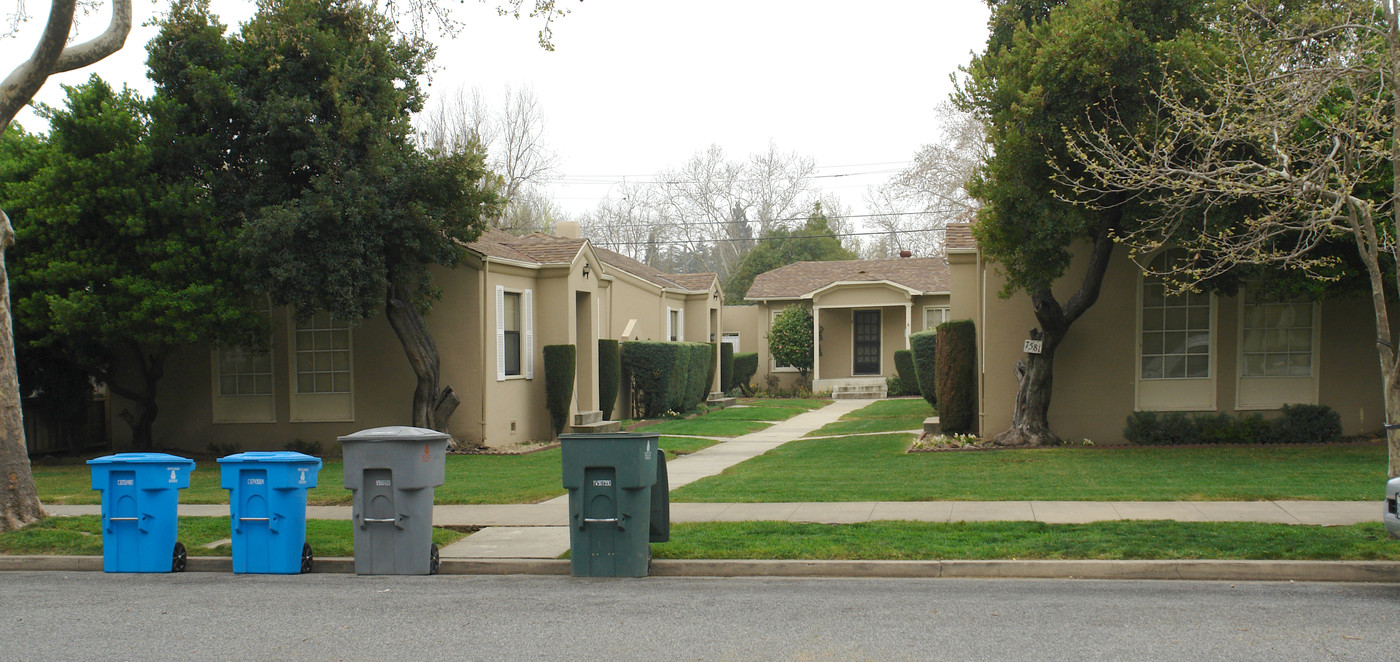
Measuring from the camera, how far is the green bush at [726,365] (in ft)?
102

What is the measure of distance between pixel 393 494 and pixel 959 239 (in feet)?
42.6

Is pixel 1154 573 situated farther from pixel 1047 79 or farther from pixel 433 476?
pixel 1047 79

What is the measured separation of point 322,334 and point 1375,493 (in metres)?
16.1

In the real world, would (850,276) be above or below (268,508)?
above

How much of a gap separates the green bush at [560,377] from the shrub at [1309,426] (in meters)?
12.1

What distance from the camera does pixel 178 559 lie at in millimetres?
8562

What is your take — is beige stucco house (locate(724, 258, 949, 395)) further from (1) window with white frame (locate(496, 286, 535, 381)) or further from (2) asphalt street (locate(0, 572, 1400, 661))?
(2) asphalt street (locate(0, 572, 1400, 661))

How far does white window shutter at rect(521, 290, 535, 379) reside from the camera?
19.0m

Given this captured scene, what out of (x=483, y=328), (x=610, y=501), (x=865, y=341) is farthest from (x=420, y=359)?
(x=865, y=341)

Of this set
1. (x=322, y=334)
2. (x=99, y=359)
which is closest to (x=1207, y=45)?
(x=322, y=334)

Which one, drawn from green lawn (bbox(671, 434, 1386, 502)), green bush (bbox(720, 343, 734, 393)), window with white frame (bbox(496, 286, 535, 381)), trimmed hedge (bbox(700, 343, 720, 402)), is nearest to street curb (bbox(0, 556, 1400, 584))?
green lawn (bbox(671, 434, 1386, 502))

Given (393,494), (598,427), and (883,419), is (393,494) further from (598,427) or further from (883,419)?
(883,419)

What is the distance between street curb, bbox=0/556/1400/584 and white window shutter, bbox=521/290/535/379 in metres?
10.5

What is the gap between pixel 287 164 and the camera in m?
15.8
